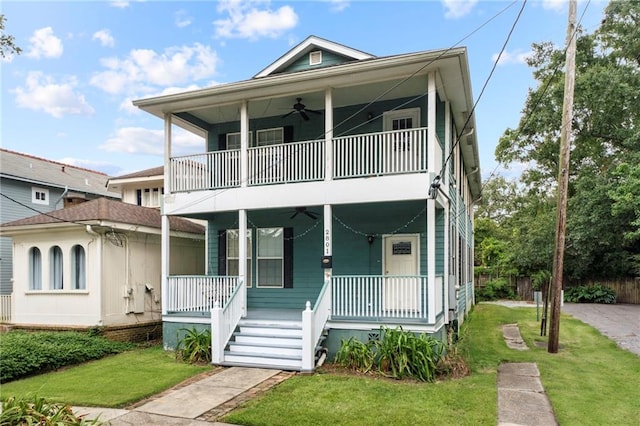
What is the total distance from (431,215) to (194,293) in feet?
18.8

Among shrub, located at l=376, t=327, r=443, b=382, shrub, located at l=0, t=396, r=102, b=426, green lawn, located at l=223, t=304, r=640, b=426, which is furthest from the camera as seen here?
shrub, located at l=376, t=327, r=443, b=382

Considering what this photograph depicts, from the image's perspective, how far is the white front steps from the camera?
8523mm

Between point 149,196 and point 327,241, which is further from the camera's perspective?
point 149,196

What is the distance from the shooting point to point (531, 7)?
27.3ft

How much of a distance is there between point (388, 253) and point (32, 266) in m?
9.69

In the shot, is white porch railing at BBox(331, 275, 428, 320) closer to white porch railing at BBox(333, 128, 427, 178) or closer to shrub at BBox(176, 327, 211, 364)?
white porch railing at BBox(333, 128, 427, 178)

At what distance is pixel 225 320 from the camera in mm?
9141

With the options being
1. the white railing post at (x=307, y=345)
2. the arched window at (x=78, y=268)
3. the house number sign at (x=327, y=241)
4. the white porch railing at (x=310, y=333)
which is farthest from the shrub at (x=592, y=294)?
the arched window at (x=78, y=268)

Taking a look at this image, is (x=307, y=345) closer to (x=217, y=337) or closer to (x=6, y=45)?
(x=217, y=337)

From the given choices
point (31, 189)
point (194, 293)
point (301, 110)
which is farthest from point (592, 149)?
point (31, 189)

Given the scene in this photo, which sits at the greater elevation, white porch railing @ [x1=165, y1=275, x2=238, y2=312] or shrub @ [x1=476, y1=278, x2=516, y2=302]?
white porch railing @ [x1=165, y1=275, x2=238, y2=312]

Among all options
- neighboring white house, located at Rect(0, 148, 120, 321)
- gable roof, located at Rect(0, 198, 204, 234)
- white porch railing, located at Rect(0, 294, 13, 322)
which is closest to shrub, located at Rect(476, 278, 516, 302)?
gable roof, located at Rect(0, 198, 204, 234)

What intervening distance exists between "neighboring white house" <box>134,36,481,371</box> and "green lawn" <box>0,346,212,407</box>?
1.03 m

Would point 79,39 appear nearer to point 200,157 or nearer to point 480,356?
point 200,157
